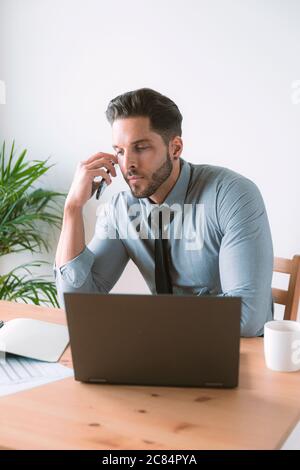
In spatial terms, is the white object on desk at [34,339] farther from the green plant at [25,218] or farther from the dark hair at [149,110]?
the green plant at [25,218]

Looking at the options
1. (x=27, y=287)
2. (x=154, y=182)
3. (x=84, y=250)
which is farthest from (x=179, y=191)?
(x=27, y=287)

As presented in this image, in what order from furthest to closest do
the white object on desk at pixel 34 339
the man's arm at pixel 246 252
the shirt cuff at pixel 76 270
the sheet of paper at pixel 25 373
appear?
the shirt cuff at pixel 76 270 < the man's arm at pixel 246 252 < the white object on desk at pixel 34 339 < the sheet of paper at pixel 25 373

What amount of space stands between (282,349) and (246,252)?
447mm

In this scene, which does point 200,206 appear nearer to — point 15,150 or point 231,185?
point 231,185

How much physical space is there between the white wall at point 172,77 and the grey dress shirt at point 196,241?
0.88 metres

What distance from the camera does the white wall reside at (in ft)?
9.55

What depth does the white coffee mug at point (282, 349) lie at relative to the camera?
146cm

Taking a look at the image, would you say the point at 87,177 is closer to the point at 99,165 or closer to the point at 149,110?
the point at 99,165

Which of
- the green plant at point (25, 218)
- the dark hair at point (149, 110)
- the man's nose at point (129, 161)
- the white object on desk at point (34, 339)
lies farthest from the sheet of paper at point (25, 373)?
the green plant at point (25, 218)

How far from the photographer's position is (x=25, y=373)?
149cm

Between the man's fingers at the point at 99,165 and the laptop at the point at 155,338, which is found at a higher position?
the man's fingers at the point at 99,165

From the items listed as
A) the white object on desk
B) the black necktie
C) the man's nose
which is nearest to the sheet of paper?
A: the white object on desk

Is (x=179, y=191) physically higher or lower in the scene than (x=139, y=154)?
lower
